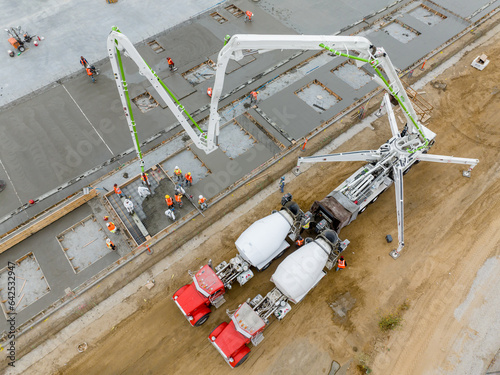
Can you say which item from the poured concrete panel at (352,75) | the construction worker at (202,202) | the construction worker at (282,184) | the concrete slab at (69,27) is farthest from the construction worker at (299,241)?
the concrete slab at (69,27)

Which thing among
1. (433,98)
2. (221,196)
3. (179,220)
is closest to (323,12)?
(433,98)

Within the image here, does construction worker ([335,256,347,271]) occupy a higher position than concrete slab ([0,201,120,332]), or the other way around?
concrete slab ([0,201,120,332])

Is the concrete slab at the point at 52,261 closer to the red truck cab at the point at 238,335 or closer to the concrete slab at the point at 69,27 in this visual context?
the red truck cab at the point at 238,335

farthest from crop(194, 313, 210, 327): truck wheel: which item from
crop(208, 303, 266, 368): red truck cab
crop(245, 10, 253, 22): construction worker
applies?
crop(245, 10, 253, 22): construction worker

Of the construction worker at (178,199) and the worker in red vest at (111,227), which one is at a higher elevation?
the worker in red vest at (111,227)

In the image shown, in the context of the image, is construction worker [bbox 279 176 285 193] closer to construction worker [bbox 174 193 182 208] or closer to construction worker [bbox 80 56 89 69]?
construction worker [bbox 174 193 182 208]

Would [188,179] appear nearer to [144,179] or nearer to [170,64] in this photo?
[144,179]
